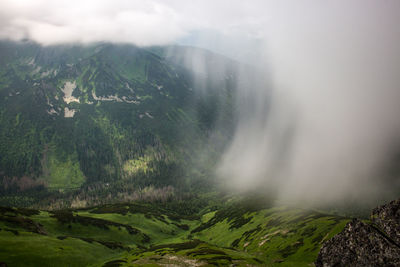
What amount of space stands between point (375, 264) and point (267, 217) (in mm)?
151421

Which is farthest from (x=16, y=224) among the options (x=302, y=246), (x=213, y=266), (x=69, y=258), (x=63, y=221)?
(x=302, y=246)

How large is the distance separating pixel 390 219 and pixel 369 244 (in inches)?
211

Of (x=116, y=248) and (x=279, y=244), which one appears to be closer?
(x=279, y=244)

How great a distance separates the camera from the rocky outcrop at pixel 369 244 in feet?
120

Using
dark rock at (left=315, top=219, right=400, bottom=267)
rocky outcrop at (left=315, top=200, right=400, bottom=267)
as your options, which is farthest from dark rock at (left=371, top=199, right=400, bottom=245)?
dark rock at (left=315, top=219, right=400, bottom=267)

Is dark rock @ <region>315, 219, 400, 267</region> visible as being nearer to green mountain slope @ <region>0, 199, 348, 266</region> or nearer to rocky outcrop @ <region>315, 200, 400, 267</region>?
rocky outcrop @ <region>315, 200, 400, 267</region>

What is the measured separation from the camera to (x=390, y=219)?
39.4 metres

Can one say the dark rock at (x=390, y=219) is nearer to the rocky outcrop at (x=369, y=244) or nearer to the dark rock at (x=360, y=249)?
the rocky outcrop at (x=369, y=244)

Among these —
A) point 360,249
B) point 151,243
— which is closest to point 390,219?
point 360,249

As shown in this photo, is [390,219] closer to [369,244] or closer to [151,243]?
[369,244]

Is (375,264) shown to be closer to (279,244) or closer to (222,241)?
(279,244)

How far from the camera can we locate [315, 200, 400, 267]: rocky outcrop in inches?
1441

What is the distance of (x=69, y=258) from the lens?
322 ft

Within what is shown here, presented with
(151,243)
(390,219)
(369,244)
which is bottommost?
(151,243)
